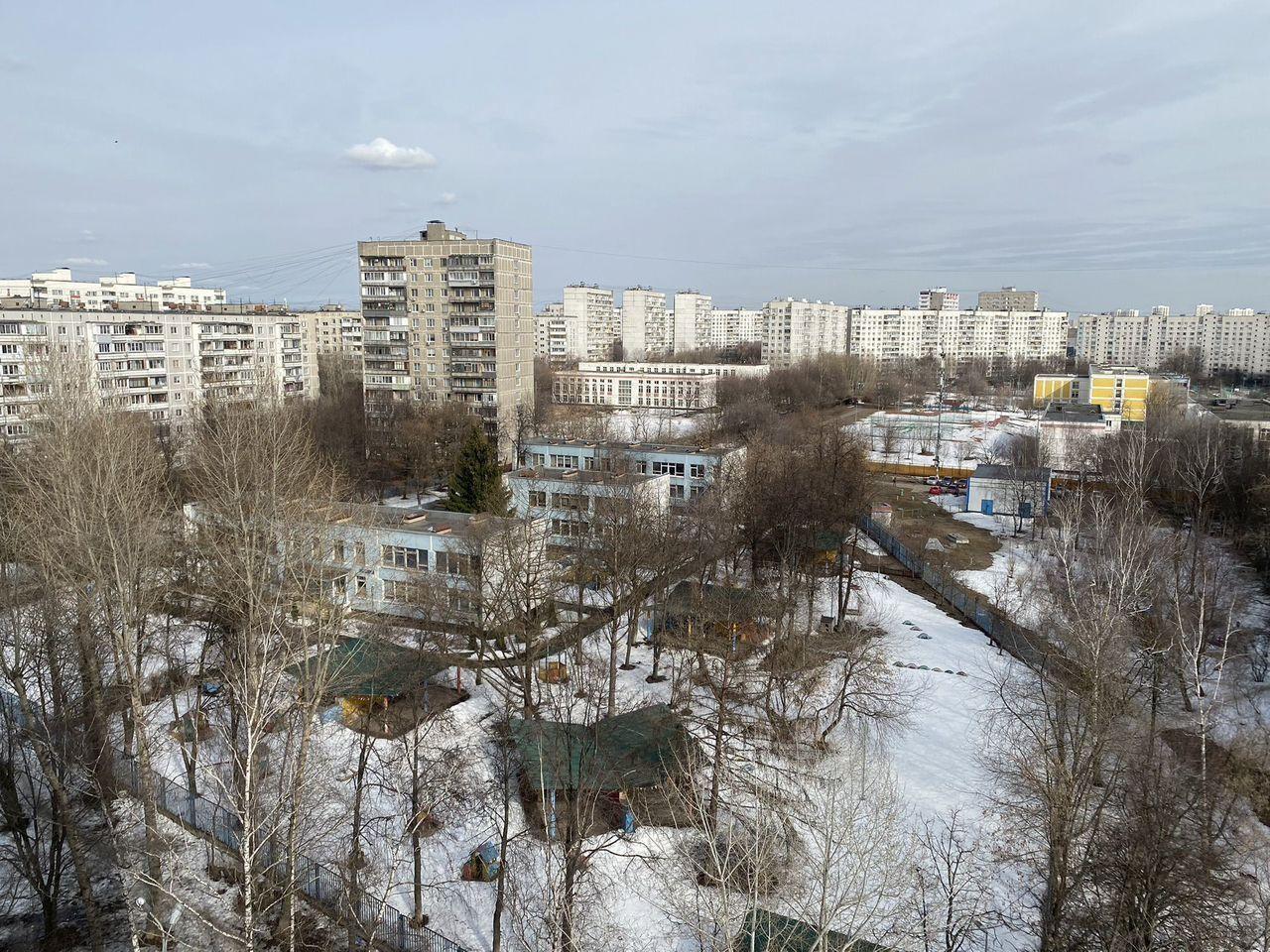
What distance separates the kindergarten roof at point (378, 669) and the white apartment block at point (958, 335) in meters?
108

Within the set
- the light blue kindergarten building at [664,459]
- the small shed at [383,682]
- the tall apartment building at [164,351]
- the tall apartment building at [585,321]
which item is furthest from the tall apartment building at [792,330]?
the small shed at [383,682]

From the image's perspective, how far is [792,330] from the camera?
107m

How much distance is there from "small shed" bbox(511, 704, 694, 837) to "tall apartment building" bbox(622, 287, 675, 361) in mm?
106526

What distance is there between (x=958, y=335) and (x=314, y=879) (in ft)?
437

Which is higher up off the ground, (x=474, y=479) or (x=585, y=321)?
(x=585, y=321)

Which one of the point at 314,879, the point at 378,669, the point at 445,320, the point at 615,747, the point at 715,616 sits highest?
the point at 445,320

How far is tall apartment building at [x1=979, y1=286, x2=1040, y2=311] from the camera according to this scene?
156m

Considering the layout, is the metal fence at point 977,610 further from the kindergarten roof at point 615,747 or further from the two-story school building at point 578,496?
the two-story school building at point 578,496

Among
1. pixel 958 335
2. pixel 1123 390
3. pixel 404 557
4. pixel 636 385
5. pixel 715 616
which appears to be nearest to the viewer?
pixel 715 616

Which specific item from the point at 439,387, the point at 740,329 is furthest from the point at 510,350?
the point at 740,329

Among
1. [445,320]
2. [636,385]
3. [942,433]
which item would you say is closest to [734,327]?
[636,385]

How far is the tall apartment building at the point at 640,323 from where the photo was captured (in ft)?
406

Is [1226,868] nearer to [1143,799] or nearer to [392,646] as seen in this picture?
[1143,799]

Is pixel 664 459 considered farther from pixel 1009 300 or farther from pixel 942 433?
pixel 1009 300
